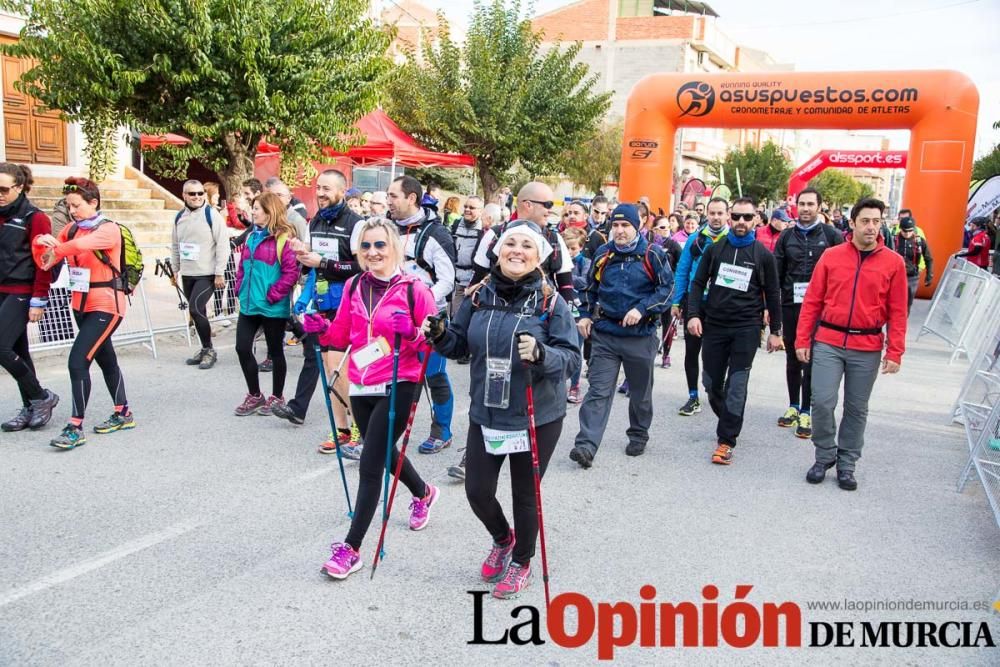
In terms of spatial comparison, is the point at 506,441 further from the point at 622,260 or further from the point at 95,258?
the point at 95,258

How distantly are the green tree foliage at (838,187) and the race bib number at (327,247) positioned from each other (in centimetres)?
6024

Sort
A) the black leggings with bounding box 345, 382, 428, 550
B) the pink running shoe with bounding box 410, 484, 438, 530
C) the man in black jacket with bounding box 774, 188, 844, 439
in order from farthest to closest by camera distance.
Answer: the man in black jacket with bounding box 774, 188, 844, 439, the pink running shoe with bounding box 410, 484, 438, 530, the black leggings with bounding box 345, 382, 428, 550

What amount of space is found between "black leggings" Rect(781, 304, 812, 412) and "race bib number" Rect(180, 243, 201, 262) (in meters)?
5.80

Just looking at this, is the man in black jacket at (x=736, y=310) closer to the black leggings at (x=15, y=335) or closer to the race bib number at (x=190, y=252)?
the black leggings at (x=15, y=335)

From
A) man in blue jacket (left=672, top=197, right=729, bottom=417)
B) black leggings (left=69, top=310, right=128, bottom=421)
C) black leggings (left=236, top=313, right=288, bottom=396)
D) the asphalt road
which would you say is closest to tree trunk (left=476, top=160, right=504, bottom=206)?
man in blue jacket (left=672, top=197, right=729, bottom=417)

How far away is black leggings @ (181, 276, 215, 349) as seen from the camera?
873cm

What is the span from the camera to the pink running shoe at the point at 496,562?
4.11m

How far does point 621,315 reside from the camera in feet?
20.3

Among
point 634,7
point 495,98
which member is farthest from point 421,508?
point 634,7

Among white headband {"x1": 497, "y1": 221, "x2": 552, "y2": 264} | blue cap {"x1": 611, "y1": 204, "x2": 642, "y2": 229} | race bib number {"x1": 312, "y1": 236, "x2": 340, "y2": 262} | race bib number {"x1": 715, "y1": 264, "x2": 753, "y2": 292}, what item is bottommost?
race bib number {"x1": 715, "y1": 264, "x2": 753, "y2": 292}

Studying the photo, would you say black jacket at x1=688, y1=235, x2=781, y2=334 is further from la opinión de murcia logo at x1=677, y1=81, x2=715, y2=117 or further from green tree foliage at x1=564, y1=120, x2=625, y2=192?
green tree foliage at x1=564, y1=120, x2=625, y2=192

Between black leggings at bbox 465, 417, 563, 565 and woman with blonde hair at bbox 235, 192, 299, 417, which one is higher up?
woman with blonde hair at bbox 235, 192, 299, 417

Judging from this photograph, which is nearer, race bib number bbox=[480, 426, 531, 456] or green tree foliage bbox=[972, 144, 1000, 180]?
race bib number bbox=[480, 426, 531, 456]

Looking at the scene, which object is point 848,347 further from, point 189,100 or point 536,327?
point 189,100
